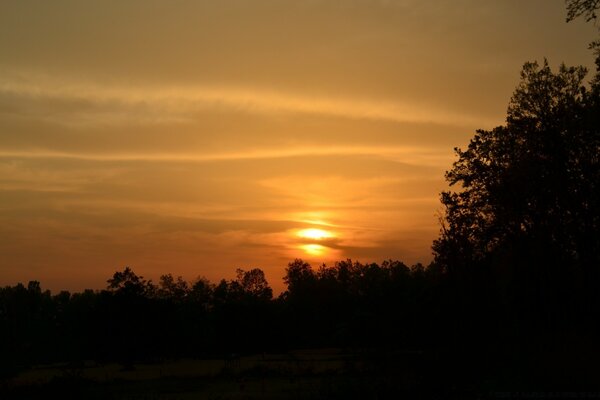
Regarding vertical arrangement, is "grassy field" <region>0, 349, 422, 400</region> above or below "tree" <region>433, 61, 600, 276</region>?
below

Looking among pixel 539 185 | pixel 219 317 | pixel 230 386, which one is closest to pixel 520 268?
pixel 539 185

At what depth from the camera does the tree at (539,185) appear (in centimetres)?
3381

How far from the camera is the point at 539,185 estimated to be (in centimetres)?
3447

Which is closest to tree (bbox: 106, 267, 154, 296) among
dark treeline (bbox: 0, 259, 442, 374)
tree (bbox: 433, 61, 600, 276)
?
dark treeline (bbox: 0, 259, 442, 374)

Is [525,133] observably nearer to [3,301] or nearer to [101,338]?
[101,338]

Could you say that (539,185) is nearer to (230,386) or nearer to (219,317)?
(230,386)

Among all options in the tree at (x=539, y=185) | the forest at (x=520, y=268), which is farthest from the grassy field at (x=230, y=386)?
the tree at (x=539, y=185)

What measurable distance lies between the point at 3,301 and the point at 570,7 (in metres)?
141

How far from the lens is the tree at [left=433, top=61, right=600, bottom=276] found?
111ft

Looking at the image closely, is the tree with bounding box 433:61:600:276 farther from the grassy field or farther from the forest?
the grassy field

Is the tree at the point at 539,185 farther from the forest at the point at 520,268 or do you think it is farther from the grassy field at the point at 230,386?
the grassy field at the point at 230,386

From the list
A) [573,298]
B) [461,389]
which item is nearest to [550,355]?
[461,389]

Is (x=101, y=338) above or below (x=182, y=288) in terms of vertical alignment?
below

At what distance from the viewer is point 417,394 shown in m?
21.0
